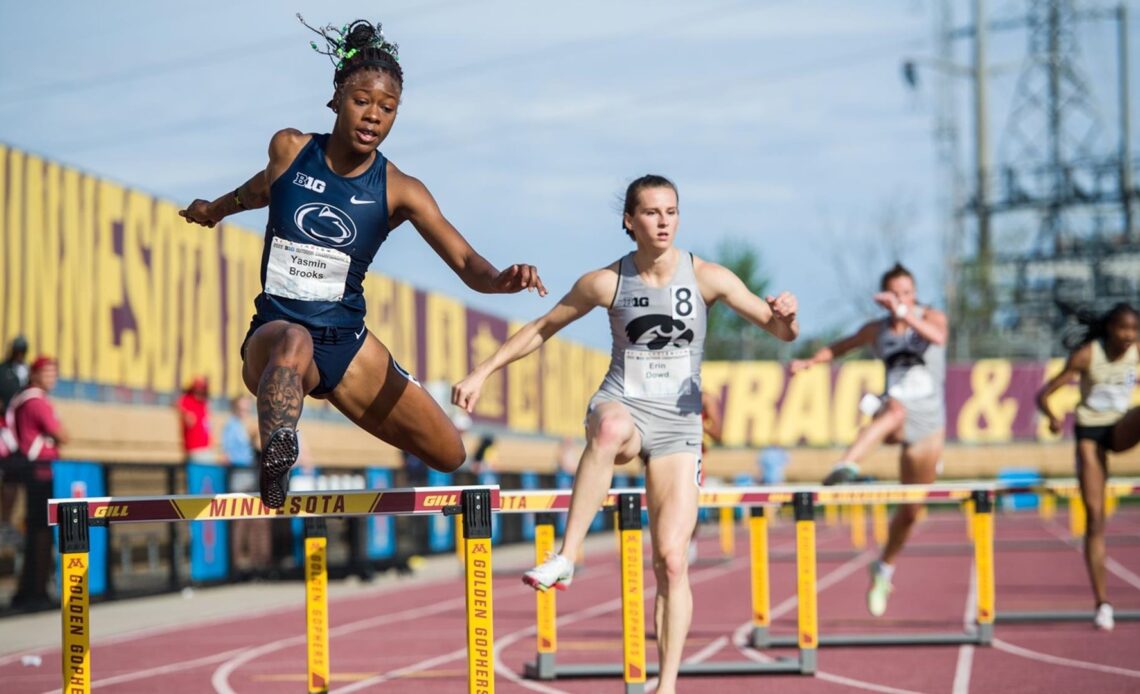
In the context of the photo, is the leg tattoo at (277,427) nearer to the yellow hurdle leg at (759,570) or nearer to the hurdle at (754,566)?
the hurdle at (754,566)

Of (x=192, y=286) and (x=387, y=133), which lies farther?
(x=192, y=286)

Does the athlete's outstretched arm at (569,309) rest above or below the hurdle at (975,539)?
above

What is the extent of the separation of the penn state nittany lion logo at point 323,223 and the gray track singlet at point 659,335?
1.47 meters

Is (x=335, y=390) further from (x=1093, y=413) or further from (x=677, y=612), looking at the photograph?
(x=1093, y=413)

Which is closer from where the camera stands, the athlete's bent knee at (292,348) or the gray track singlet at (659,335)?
the athlete's bent knee at (292,348)

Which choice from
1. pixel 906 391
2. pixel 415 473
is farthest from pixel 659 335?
pixel 415 473

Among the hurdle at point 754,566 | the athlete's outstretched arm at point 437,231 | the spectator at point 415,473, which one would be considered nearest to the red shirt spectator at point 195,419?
the spectator at point 415,473

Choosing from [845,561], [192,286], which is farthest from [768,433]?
[192,286]

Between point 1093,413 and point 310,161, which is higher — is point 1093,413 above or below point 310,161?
below

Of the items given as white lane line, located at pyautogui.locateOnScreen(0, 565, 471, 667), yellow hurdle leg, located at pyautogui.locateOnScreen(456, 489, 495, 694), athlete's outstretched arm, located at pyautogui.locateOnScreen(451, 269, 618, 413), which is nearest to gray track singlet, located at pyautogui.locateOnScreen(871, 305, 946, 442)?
athlete's outstretched arm, located at pyautogui.locateOnScreen(451, 269, 618, 413)

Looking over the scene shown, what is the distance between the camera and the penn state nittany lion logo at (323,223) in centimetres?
657

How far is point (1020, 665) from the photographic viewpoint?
393 inches

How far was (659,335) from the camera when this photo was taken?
7488 millimetres

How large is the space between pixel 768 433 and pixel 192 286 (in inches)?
1143
